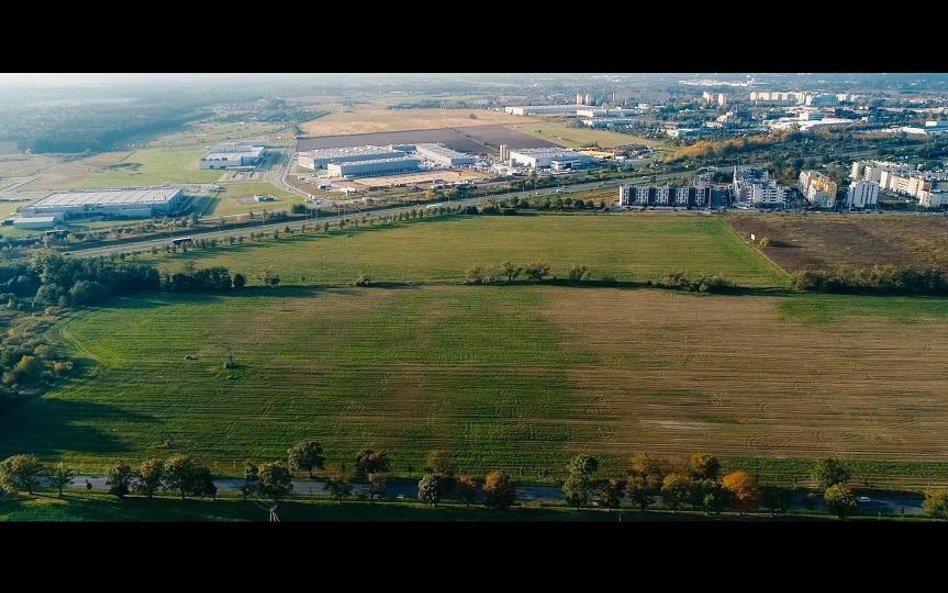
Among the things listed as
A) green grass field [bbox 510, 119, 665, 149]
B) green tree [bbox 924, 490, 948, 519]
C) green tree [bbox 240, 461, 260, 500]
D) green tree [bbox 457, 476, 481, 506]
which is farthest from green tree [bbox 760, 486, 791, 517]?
green grass field [bbox 510, 119, 665, 149]

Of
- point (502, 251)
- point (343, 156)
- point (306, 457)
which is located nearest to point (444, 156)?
point (343, 156)

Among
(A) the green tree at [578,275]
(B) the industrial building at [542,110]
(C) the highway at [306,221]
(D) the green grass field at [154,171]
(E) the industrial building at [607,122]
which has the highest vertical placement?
(B) the industrial building at [542,110]

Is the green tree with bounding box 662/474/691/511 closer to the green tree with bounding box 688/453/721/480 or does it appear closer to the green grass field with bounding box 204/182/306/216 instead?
the green tree with bounding box 688/453/721/480

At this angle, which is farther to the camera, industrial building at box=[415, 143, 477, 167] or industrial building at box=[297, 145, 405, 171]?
industrial building at box=[415, 143, 477, 167]

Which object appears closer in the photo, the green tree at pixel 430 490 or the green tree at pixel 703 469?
the green tree at pixel 430 490

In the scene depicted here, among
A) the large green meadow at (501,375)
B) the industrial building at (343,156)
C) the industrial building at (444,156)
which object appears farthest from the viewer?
the industrial building at (444,156)

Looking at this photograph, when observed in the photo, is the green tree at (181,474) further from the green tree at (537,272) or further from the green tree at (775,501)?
the green tree at (537,272)

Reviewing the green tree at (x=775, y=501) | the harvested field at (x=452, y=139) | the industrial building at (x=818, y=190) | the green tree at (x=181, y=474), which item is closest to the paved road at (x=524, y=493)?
the green tree at (x=775, y=501)
